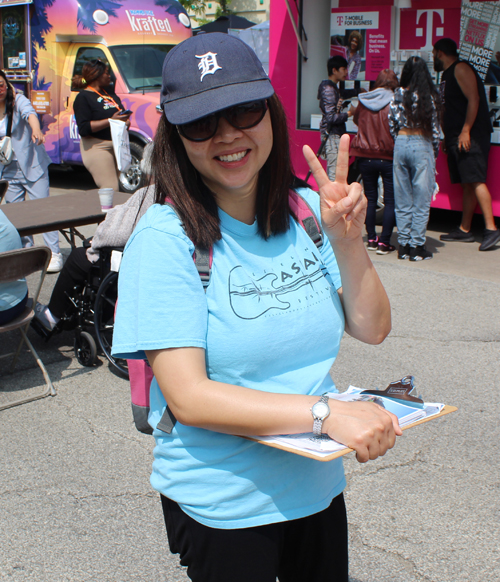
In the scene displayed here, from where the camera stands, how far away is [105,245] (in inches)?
153

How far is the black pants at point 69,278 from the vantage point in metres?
4.45

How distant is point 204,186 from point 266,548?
788 millimetres

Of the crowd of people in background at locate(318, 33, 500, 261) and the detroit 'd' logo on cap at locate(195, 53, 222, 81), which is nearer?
the detroit 'd' logo on cap at locate(195, 53, 222, 81)

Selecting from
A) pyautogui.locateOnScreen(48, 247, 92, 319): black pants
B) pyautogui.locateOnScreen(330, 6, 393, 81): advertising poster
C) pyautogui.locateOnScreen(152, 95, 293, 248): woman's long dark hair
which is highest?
pyautogui.locateOnScreen(152, 95, 293, 248): woman's long dark hair

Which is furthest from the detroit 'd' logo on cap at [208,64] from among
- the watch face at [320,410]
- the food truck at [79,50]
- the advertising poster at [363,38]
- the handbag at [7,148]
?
the food truck at [79,50]

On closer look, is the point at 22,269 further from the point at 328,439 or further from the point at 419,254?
the point at 419,254

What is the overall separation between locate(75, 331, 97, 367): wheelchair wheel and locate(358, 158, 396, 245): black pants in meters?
3.67

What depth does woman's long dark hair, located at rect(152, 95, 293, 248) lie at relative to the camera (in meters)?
1.33

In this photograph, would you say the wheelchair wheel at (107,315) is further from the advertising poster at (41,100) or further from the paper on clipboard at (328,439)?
the advertising poster at (41,100)

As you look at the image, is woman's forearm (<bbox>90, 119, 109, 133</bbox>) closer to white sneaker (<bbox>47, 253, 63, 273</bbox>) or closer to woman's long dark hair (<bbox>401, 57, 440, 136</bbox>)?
white sneaker (<bbox>47, 253, 63, 273</bbox>)

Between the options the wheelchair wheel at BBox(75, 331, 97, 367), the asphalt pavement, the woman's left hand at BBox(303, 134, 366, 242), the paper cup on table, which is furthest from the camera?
Result: the paper cup on table

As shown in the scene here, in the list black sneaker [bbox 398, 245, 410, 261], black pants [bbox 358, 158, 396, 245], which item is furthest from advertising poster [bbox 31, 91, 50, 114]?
black sneaker [bbox 398, 245, 410, 261]

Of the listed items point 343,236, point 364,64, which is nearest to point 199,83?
point 343,236

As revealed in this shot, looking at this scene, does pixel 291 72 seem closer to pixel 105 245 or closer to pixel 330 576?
pixel 105 245
